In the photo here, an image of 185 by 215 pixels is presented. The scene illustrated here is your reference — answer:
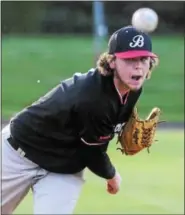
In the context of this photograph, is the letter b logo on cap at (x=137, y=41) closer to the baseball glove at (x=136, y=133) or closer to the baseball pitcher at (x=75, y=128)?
the baseball pitcher at (x=75, y=128)

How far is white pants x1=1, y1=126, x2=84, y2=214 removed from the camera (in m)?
4.29

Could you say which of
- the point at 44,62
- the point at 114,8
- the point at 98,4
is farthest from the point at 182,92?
the point at 114,8

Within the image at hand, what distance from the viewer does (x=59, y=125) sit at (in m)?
4.21

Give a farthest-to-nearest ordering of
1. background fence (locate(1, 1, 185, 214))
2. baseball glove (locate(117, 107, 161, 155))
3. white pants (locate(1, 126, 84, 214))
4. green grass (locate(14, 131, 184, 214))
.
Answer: background fence (locate(1, 1, 185, 214)) → green grass (locate(14, 131, 184, 214)) → baseball glove (locate(117, 107, 161, 155)) → white pants (locate(1, 126, 84, 214))

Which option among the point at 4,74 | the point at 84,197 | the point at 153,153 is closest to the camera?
the point at 84,197

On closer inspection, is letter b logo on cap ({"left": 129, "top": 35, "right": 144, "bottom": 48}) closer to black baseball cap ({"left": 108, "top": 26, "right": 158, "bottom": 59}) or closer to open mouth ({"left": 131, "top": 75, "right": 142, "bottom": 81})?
black baseball cap ({"left": 108, "top": 26, "right": 158, "bottom": 59})

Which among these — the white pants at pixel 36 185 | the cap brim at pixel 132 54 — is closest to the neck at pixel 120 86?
the cap brim at pixel 132 54

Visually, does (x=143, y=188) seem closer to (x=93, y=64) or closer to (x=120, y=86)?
(x=120, y=86)

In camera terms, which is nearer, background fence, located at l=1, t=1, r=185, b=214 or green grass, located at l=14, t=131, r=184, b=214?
green grass, located at l=14, t=131, r=184, b=214

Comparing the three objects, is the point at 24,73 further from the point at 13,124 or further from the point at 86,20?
the point at 13,124

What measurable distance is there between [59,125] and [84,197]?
10.5 ft

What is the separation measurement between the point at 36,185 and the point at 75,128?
0.42 meters

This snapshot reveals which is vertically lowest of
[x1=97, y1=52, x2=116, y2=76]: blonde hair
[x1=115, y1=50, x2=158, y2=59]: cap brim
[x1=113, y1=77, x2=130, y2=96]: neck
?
[x1=113, y1=77, x2=130, y2=96]: neck

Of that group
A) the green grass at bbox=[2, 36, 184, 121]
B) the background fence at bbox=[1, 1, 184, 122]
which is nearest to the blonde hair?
the green grass at bbox=[2, 36, 184, 121]
